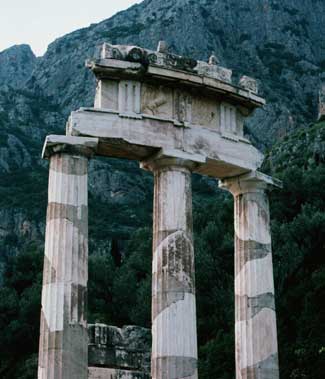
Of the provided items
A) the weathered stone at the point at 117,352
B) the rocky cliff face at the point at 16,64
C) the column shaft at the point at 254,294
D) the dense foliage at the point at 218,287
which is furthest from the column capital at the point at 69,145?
the rocky cliff face at the point at 16,64

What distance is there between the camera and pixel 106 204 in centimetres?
9825

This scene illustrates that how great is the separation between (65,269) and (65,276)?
0.19 m

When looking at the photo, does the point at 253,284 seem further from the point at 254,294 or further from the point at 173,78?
the point at 173,78

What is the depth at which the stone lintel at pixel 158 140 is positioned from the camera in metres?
22.5

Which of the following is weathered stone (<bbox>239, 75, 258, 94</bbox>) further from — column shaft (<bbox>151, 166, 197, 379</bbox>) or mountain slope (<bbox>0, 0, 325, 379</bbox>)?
mountain slope (<bbox>0, 0, 325, 379</bbox>)

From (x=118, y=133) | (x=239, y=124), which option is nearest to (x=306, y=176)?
(x=239, y=124)

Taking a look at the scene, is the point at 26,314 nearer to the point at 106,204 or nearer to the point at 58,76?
the point at 106,204

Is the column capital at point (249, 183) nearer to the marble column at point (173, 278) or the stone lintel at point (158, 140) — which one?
the stone lintel at point (158, 140)

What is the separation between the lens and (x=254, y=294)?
24109mm

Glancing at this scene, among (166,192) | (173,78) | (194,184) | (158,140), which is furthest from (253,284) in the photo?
(194,184)

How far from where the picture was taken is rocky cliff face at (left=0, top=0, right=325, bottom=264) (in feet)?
322

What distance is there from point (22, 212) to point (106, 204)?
11.5 m

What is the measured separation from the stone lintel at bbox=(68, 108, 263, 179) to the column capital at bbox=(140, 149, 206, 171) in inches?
3.9

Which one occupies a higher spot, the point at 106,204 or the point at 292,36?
the point at 292,36
